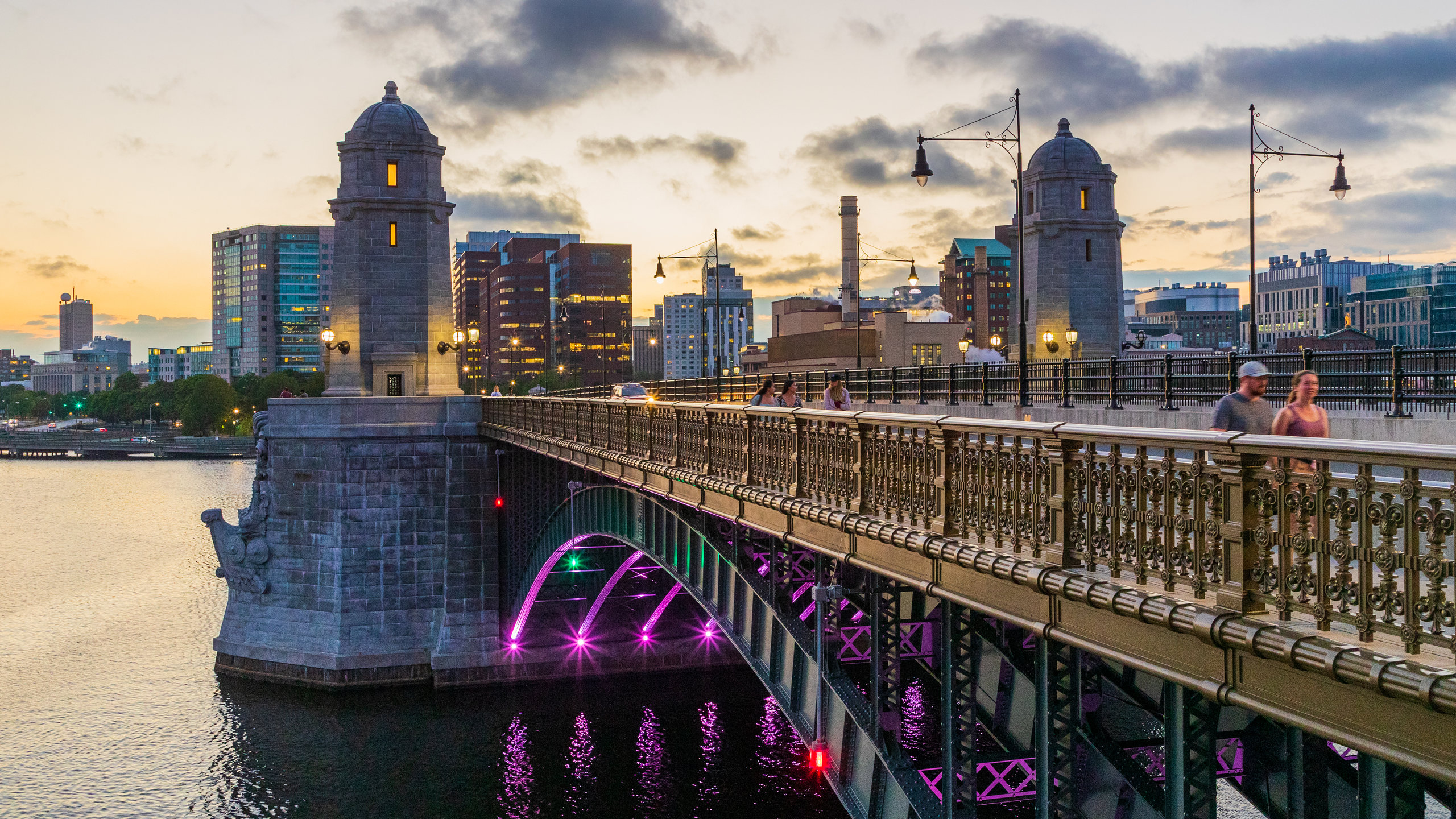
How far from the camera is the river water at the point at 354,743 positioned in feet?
91.6

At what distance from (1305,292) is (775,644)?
528 feet

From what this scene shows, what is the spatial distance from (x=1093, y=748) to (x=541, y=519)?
28100 millimetres

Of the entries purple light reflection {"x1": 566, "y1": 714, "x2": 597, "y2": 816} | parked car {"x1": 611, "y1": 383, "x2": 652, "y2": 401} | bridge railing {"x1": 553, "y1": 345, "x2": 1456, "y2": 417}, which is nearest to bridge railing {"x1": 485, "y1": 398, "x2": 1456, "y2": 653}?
bridge railing {"x1": 553, "y1": 345, "x2": 1456, "y2": 417}

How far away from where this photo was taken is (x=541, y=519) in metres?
35.5

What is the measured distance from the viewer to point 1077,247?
167 ft

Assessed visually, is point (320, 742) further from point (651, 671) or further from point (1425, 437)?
point (1425, 437)

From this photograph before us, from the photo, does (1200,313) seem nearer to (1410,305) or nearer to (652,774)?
(1410,305)

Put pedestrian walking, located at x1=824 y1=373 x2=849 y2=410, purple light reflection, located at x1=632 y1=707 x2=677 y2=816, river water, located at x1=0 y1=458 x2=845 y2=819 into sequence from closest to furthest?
pedestrian walking, located at x1=824 y1=373 x2=849 y2=410
purple light reflection, located at x1=632 y1=707 x2=677 y2=816
river water, located at x1=0 y1=458 x2=845 y2=819

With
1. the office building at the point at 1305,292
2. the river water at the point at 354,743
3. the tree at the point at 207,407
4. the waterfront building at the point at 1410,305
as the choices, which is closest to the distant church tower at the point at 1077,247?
the river water at the point at 354,743

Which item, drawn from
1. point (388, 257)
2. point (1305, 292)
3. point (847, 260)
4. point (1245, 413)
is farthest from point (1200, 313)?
point (1245, 413)

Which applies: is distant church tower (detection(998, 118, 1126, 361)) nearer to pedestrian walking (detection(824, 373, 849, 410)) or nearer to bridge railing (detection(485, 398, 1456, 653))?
pedestrian walking (detection(824, 373, 849, 410))

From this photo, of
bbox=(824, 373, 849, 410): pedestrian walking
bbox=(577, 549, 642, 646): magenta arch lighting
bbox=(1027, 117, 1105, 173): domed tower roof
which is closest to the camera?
bbox=(824, 373, 849, 410): pedestrian walking

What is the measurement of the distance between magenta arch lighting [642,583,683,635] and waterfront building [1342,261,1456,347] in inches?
3507

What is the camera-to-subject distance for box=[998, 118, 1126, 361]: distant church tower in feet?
166
